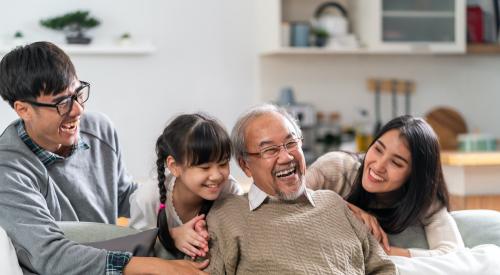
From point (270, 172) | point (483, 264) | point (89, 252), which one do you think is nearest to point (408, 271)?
point (483, 264)

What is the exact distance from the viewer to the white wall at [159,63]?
16.8 feet

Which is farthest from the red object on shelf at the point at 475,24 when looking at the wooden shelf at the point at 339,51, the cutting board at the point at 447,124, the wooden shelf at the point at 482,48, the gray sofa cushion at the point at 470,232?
the gray sofa cushion at the point at 470,232

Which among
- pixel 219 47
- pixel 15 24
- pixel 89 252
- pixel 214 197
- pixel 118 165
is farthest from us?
pixel 219 47

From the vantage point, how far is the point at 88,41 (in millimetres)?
5039

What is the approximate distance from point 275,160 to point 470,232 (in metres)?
0.75

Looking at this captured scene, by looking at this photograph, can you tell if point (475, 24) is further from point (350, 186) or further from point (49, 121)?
point (49, 121)

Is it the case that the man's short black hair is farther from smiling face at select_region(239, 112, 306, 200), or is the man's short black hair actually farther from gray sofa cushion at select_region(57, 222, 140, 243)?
smiling face at select_region(239, 112, 306, 200)

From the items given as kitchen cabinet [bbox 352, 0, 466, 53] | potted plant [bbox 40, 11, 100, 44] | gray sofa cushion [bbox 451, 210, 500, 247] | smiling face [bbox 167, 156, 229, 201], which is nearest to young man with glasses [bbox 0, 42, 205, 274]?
smiling face [bbox 167, 156, 229, 201]

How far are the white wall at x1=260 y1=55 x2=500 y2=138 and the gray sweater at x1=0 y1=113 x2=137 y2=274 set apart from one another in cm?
283

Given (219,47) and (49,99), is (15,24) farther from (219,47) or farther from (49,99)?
(49,99)

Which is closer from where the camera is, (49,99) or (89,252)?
(89,252)

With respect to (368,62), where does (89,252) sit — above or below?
below

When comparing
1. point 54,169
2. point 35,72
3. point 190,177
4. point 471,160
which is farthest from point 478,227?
point 471,160

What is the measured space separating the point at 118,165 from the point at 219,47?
2.70 meters
